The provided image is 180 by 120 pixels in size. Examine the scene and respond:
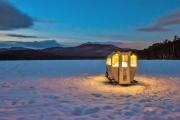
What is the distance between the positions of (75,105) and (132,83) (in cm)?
692

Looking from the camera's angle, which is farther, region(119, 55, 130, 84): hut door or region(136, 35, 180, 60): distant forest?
region(136, 35, 180, 60): distant forest

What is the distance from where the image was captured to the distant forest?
99.6 meters

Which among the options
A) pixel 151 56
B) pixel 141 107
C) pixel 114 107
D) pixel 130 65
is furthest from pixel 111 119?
pixel 151 56

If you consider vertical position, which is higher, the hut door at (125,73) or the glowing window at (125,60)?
the glowing window at (125,60)

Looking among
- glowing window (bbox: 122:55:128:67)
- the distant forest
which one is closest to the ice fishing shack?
glowing window (bbox: 122:55:128:67)

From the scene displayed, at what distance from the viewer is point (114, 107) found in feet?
23.0

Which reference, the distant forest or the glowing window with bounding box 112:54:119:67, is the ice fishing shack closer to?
the glowing window with bounding box 112:54:119:67

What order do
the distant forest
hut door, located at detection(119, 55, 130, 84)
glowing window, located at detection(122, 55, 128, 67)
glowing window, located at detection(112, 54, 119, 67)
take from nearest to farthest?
hut door, located at detection(119, 55, 130, 84), glowing window, located at detection(122, 55, 128, 67), glowing window, located at detection(112, 54, 119, 67), the distant forest

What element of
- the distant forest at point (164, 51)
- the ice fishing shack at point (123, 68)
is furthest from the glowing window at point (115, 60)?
the distant forest at point (164, 51)

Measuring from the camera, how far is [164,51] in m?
107

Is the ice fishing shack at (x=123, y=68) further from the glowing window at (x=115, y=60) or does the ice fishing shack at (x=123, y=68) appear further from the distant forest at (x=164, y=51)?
the distant forest at (x=164, y=51)

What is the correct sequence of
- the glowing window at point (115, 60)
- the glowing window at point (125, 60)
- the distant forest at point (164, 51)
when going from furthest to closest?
the distant forest at point (164, 51) → the glowing window at point (115, 60) → the glowing window at point (125, 60)

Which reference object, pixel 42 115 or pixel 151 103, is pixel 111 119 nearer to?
pixel 42 115

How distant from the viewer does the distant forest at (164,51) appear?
327 feet
